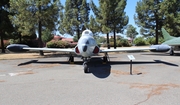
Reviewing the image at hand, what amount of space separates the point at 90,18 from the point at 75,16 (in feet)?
25.8

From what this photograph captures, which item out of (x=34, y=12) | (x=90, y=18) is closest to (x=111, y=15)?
(x=90, y=18)

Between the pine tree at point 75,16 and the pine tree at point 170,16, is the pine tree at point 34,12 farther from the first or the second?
the pine tree at point 170,16

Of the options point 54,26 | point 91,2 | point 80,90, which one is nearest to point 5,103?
point 80,90

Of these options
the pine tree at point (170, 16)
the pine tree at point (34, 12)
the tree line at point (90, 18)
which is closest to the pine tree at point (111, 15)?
the tree line at point (90, 18)

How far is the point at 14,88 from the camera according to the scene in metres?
7.42

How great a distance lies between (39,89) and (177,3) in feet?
95.5

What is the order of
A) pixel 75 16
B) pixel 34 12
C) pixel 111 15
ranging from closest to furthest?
pixel 34 12 → pixel 111 15 → pixel 75 16

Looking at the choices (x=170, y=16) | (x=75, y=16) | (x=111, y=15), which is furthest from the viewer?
(x=75, y=16)

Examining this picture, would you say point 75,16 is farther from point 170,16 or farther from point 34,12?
point 170,16

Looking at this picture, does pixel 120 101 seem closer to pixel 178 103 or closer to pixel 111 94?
pixel 111 94

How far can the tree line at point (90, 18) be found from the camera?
2209 cm

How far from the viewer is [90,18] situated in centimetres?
2792

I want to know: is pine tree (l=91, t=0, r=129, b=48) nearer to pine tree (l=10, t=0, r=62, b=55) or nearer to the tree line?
the tree line

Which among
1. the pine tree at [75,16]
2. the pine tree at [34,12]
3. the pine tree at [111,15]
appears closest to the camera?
the pine tree at [34,12]
